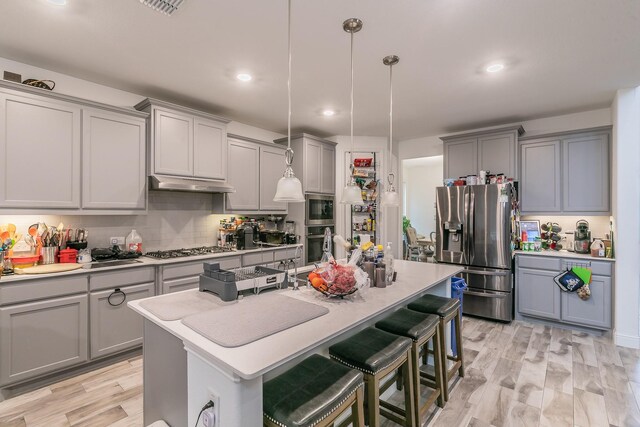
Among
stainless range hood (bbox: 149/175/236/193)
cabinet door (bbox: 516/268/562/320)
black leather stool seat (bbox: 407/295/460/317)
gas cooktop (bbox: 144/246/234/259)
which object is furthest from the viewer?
cabinet door (bbox: 516/268/562/320)

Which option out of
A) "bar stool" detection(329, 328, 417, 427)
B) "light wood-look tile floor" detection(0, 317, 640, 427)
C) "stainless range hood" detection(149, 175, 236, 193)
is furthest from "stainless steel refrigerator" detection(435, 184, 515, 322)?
"stainless range hood" detection(149, 175, 236, 193)

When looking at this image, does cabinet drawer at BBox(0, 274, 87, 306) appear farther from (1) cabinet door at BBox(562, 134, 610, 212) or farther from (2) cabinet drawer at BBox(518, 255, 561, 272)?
(1) cabinet door at BBox(562, 134, 610, 212)

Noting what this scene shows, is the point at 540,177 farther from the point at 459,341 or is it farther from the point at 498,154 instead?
the point at 459,341

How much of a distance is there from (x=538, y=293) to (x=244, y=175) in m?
3.98

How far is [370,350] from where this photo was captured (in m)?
1.69

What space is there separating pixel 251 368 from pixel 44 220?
2923mm

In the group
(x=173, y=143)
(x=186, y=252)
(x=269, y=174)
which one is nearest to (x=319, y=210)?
(x=269, y=174)

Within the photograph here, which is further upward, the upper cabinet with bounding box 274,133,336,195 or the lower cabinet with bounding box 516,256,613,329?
the upper cabinet with bounding box 274,133,336,195

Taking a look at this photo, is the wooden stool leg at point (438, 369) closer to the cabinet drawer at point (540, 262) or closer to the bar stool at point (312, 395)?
the bar stool at point (312, 395)

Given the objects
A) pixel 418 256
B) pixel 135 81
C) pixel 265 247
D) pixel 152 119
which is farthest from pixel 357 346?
pixel 418 256

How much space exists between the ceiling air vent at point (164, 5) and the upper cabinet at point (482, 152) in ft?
12.5

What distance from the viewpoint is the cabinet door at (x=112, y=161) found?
111 inches

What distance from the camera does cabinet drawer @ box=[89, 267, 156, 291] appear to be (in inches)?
105

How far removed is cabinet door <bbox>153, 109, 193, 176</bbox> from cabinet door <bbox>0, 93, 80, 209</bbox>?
66 centimetres
